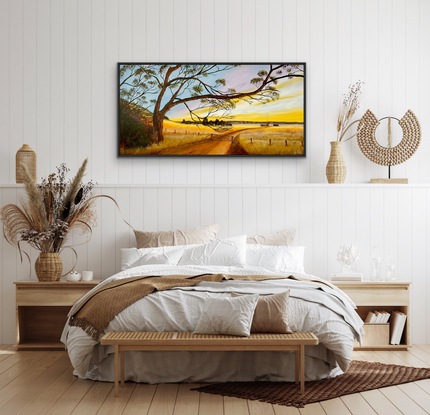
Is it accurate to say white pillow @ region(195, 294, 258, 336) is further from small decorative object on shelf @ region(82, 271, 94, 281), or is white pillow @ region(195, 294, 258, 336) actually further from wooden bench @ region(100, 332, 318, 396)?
small decorative object on shelf @ region(82, 271, 94, 281)

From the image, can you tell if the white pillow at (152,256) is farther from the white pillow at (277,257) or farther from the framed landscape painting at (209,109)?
the framed landscape painting at (209,109)

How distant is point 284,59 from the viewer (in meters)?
6.73

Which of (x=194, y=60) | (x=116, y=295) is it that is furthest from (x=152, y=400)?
(x=194, y=60)

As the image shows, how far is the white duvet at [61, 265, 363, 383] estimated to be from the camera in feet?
15.0

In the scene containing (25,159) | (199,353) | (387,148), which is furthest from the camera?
(387,148)

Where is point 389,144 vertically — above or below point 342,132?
below

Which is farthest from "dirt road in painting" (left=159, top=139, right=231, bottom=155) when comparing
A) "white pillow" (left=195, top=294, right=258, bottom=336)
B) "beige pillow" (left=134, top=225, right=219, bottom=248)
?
"white pillow" (left=195, top=294, right=258, bottom=336)

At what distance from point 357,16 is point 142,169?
2490 mm

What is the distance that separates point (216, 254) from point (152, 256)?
0.54 m

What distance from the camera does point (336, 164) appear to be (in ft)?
21.4

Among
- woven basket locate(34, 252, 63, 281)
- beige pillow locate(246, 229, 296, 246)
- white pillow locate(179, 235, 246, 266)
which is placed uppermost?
beige pillow locate(246, 229, 296, 246)

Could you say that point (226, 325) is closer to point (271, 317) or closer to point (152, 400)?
point (271, 317)

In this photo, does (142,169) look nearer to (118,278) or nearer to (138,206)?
(138,206)

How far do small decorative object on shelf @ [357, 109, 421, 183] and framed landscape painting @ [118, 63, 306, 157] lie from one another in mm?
561
